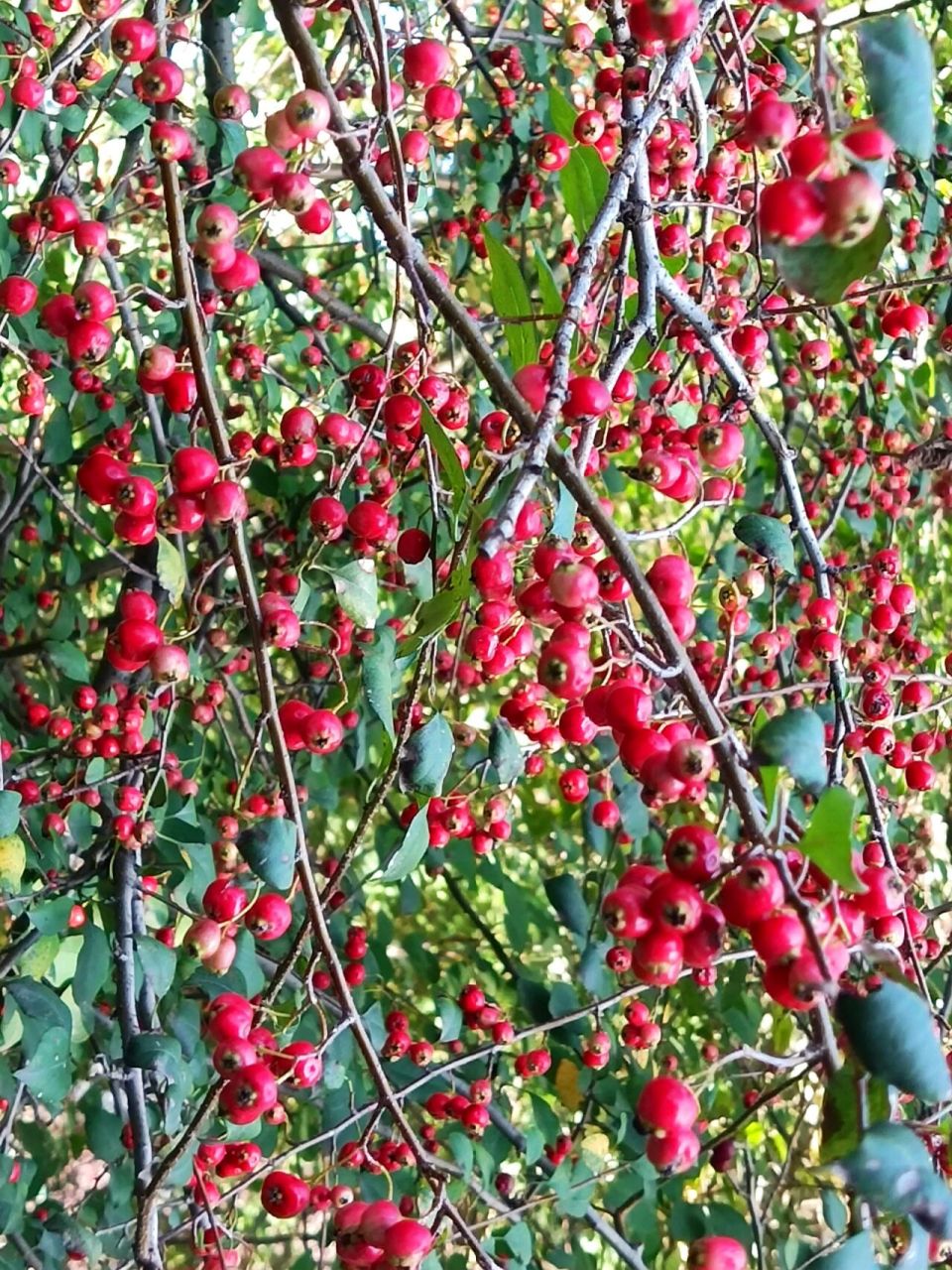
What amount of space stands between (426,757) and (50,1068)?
0.65 m

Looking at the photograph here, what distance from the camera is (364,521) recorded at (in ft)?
3.45

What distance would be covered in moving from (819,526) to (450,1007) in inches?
36.4

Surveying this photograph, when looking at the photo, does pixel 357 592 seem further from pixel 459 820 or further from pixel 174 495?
pixel 459 820

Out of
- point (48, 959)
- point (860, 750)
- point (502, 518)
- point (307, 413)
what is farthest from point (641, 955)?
point (48, 959)

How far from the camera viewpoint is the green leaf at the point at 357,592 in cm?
92

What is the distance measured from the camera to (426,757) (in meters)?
0.79

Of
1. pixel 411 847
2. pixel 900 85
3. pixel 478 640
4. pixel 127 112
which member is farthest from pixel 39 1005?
pixel 900 85

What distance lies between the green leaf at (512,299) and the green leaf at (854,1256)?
24.3 inches

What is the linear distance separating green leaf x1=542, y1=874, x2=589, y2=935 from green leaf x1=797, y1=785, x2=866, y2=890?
1.05 m

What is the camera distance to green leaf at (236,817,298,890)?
771 millimetres

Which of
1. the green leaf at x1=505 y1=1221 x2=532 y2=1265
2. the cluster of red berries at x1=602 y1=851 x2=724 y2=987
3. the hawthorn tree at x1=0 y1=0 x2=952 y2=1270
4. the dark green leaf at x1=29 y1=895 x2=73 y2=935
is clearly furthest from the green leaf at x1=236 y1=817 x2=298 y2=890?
the green leaf at x1=505 y1=1221 x2=532 y2=1265

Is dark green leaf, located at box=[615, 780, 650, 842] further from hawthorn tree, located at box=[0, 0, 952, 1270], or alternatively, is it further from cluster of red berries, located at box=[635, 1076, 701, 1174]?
cluster of red berries, located at box=[635, 1076, 701, 1174]

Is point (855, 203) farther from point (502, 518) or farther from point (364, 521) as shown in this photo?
point (364, 521)

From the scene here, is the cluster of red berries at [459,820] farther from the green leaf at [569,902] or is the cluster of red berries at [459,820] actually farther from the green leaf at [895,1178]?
the green leaf at [895,1178]
